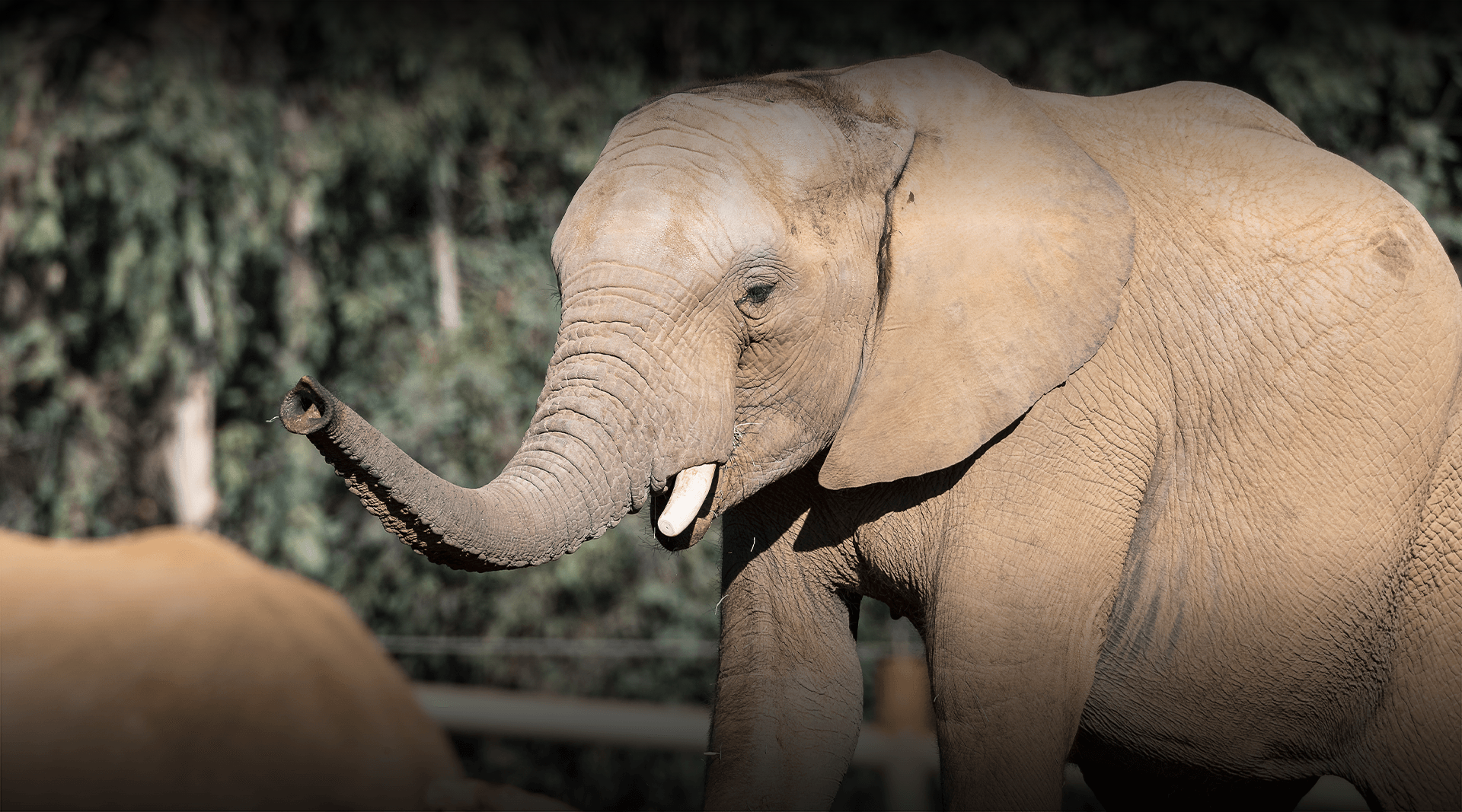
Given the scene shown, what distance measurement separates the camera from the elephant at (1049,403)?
Answer: 1785mm

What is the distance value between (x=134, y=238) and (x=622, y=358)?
4320 mm

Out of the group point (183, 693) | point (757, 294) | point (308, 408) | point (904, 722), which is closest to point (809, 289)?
point (757, 294)

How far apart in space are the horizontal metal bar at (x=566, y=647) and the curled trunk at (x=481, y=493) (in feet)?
10.7

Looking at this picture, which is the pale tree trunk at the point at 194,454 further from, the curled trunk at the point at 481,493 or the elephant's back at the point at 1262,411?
the elephant's back at the point at 1262,411

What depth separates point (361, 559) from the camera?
5.98 meters

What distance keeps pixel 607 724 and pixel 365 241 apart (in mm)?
3167

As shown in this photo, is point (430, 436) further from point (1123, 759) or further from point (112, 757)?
point (1123, 759)

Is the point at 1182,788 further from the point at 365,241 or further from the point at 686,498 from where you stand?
the point at 365,241

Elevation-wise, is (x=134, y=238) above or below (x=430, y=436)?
above

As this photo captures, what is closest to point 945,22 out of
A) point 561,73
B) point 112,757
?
point 561,73

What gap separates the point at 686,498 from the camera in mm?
1818

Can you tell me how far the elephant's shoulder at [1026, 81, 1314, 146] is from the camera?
6.86 feet

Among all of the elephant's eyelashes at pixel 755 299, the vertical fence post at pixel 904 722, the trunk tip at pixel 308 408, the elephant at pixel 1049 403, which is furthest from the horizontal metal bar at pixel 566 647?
the trunk tip at pixel 308 408

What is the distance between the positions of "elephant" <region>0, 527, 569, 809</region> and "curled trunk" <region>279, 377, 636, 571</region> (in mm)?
912
